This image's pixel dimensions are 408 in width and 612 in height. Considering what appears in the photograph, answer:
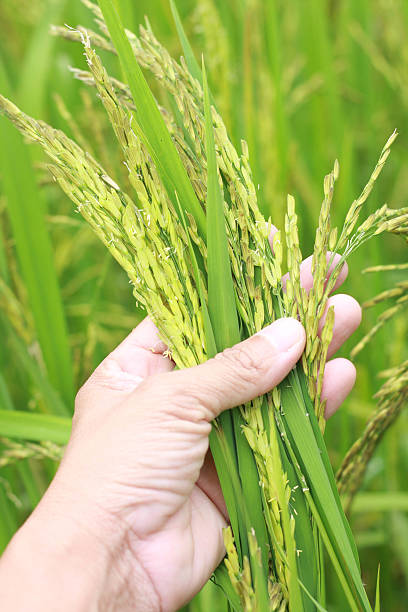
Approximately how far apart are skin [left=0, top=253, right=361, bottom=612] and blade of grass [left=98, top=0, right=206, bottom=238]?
245mm

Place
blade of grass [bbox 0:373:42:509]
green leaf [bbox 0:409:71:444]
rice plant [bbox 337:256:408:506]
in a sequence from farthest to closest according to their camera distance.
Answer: blade of grass [bbox 0:373:42:509], green leaf [bbox 0:409:71:444], rice plant [bbox 337:256:408:506]

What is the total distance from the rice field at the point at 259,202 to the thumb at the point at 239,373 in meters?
0.34

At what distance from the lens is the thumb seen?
800mm


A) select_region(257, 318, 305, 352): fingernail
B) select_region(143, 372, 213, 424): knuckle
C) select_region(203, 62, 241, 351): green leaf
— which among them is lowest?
select_region(143, 372, 213, 424): knuckle

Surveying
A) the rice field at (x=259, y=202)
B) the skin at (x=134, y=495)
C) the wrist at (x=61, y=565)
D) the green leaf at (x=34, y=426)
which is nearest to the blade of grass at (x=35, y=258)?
the rice field at (x=259, y=202)

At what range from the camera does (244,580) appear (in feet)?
2.34

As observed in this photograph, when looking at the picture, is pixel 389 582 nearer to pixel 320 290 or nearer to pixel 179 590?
pixel 179 590

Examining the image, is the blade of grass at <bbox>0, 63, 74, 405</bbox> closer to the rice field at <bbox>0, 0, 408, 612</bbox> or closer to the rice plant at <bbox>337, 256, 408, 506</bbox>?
the rice field at <bbox>0, 0, 408, 612</bbox>

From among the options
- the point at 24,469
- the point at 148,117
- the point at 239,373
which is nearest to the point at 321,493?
the point at 239,373

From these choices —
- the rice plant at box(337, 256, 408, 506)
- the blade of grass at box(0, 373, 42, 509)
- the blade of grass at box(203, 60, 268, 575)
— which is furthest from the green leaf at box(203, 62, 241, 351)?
the blade of grass at box(0, 373, 42, 509)

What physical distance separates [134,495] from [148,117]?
528 mm

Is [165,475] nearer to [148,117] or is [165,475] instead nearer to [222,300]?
[222,300]

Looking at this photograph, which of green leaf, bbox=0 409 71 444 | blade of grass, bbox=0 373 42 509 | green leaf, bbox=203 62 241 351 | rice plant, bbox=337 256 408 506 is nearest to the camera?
green leaf, bbox=203 62 241 351

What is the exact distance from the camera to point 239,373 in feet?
2.62
